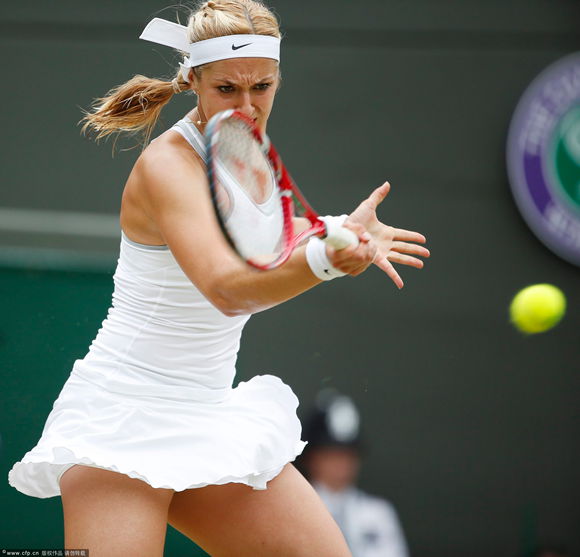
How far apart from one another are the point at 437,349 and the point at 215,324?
200 cm

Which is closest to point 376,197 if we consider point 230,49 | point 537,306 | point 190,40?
point 230,49

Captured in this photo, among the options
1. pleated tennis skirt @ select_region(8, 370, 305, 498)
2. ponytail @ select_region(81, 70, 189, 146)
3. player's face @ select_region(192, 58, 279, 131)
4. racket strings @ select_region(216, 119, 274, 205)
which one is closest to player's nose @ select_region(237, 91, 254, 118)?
player's face @ select_region(192, 58, 279, 131)

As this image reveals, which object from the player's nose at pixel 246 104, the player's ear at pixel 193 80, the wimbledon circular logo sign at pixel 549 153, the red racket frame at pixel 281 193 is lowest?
the red racket frame at pixel 281 193

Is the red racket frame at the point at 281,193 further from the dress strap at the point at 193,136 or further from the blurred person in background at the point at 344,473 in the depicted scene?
the blurred person in background at the point at 344,473

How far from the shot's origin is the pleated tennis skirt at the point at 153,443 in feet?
6.35

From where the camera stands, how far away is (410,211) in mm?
3941

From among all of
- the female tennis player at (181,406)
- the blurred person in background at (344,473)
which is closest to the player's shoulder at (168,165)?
the female tennis player at (181,406)

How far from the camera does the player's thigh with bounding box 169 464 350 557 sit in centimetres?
206

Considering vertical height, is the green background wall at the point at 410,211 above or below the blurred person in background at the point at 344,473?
above

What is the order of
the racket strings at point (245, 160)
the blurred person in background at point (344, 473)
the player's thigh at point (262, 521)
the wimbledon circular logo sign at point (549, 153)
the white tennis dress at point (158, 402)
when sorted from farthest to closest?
1. the wimbledon circular logo sign at point (549, 153)
2. the blurred person in background at point (344, 473)
3. the player's thigh at point (262, 521)
4. the white tennis dress at point (158, 402)
5. the racket strings at point (245, 160)

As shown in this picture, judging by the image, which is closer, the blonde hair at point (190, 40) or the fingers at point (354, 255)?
the fingers at point (354, 255)

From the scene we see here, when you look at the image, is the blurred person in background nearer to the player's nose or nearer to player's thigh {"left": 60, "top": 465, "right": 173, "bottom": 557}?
player's thigh {"left": 60, "top": 465, "right": 173, "bottom": 557}

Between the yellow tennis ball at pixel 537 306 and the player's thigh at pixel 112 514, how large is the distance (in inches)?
91.1

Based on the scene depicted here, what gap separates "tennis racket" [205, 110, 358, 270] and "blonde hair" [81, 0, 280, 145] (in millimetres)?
275
